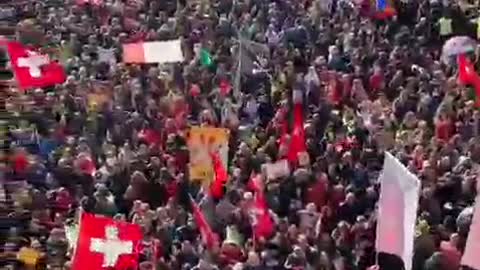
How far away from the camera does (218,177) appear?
15.3m

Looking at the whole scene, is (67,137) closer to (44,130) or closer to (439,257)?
(44,130)

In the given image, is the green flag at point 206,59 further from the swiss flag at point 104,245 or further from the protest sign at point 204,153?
the swiss flag at point 104,245

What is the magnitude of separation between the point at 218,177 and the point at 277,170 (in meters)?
0.57

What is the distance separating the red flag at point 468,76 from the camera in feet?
57.4

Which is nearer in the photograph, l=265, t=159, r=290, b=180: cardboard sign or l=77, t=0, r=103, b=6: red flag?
l=265, t=159, r=290, b=180: cardboard sign

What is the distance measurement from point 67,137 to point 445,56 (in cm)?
447

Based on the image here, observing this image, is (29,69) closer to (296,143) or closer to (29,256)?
(296,143)

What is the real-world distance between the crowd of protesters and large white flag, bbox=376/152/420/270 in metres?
0.18

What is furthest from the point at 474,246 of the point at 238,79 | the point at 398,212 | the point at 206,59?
the point at 206,59

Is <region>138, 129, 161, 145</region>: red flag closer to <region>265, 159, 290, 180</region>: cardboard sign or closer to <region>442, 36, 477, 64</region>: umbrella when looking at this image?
<region>265, 159, 290, 180</region>: cardboard sign

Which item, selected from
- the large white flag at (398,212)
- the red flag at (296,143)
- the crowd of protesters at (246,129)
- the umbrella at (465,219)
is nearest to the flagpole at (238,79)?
the crowd of protesters at (246,129)

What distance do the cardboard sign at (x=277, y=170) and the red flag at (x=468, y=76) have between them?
263 centimetres

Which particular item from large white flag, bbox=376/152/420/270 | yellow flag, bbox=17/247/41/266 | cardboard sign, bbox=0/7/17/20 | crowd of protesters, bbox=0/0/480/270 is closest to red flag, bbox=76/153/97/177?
crowd of protesters, bbox=0/0/480/270

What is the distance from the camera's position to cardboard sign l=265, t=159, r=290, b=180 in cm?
1545
